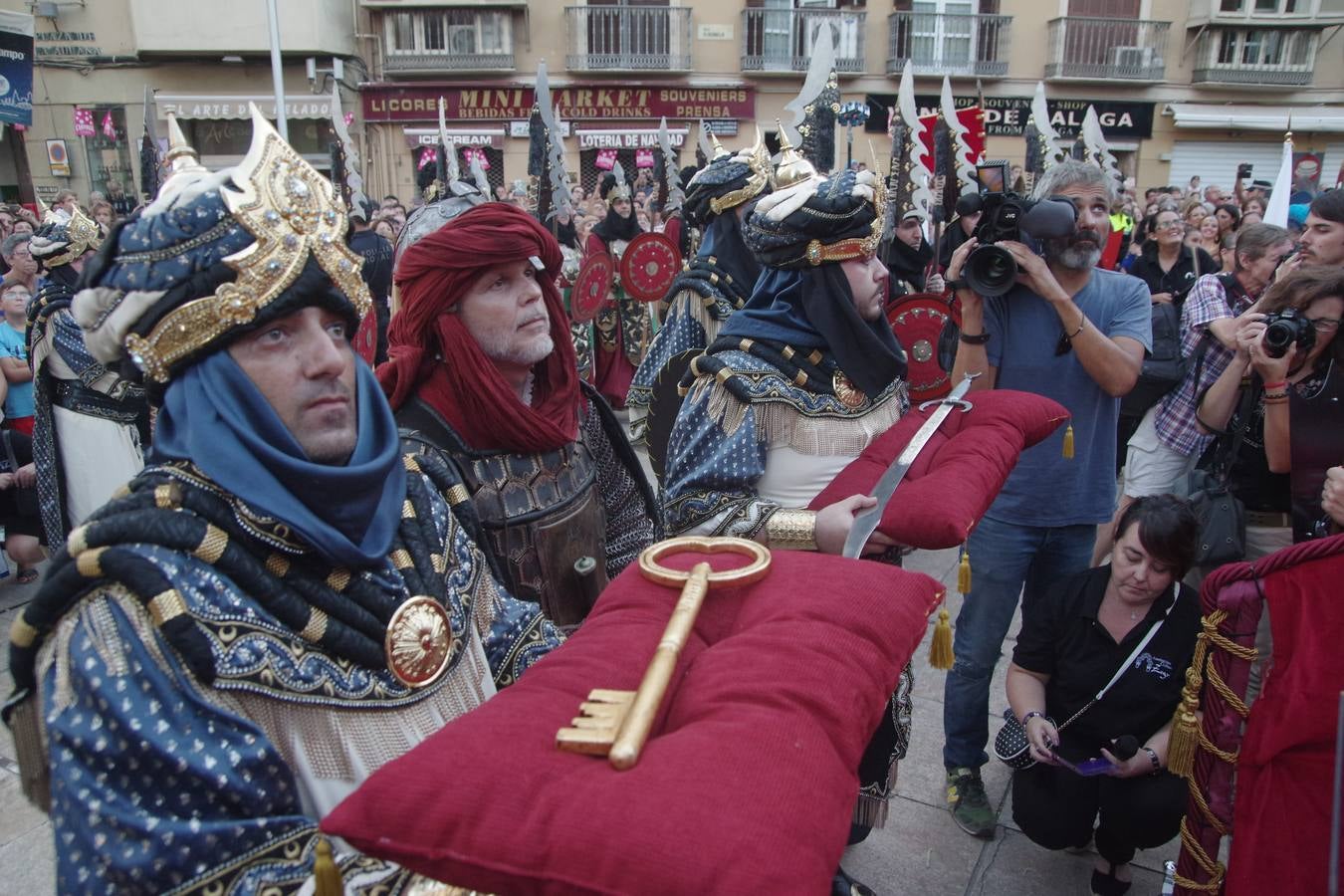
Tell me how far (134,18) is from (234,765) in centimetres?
2401

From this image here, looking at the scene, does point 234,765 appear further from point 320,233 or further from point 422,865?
point 320,233

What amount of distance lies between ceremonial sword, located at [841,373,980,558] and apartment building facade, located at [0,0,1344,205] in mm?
20277

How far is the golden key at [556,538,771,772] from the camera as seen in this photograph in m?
1.01

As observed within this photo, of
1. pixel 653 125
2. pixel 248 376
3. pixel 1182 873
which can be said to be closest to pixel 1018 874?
pixel 1182 873

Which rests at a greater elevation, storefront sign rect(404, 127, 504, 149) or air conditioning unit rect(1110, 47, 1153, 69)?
air conditioning unit rect(1110, 47, 1153, 69)

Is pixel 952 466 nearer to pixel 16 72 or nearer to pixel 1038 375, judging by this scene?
pixel 1038 375

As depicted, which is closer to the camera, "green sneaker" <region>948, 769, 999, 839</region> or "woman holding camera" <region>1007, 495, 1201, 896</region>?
"woman holding camera" <region>1007, 495, 1201, 896</region>

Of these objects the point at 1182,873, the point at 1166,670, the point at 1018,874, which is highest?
the point at 1166,670

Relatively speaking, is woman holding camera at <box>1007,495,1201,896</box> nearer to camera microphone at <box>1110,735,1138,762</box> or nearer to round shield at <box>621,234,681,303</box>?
camera microphone at <box>1110,735,1138,762</box>

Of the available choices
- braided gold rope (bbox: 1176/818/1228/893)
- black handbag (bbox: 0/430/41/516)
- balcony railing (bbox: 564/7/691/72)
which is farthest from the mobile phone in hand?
balcony railing (bbox: 564/7/691/72)

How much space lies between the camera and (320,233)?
4.89 feet

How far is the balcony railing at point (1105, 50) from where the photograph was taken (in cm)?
2236

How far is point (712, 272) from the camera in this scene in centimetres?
475

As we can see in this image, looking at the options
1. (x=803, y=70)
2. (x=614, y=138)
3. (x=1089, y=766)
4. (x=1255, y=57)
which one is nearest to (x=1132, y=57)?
(x=1255, y=57)
